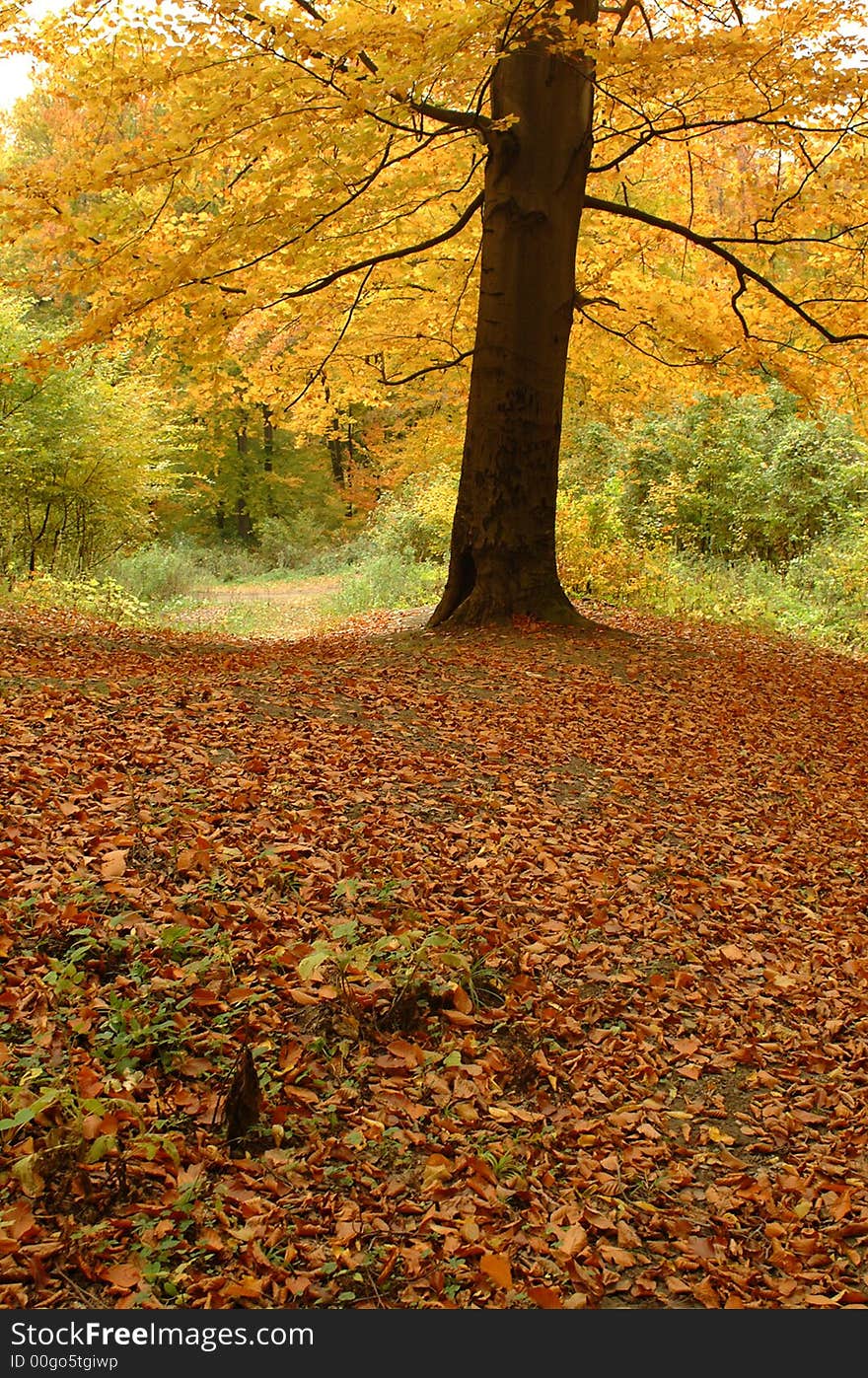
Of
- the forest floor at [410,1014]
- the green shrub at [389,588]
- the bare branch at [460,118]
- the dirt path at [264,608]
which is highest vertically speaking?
the bare branch at [460,118]

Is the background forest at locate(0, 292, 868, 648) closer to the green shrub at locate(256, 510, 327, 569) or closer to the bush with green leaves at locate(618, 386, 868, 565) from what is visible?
the bush with green leaves at locate(618, 386, 868, 565)

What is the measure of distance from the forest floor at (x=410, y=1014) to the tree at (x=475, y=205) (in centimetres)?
302

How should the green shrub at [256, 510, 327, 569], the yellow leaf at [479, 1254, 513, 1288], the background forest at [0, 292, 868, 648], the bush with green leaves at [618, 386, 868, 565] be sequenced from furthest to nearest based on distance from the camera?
1. the green shrub at [256, 510, 327, 569]
2. the bush with green leaves at [618, 386, 868, 565]
3. the background forest at [0, 292, 868, 648]
4. the yellow leaf at [479, 1254, 513, 1288]

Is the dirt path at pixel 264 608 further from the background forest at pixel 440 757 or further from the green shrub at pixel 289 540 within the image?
the green shrub at pixel 289 540

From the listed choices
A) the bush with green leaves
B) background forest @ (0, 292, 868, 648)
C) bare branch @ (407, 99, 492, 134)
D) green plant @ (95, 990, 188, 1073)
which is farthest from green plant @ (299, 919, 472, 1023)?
the bush with green leaves

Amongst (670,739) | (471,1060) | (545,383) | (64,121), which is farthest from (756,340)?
(64,121)

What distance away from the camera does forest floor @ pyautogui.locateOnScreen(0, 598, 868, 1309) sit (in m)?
2.34


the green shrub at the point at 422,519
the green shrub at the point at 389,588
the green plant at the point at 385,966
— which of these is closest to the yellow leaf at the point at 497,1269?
the green plant at the point at 385,966

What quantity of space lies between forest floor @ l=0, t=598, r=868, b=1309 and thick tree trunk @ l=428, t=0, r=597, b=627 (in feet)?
8.86

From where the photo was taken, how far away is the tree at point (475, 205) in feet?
19.7

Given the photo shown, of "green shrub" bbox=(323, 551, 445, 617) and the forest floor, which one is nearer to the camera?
the forest floor

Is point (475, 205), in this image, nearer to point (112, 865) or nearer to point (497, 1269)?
point (112, 865)

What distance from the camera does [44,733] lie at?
4.66 m

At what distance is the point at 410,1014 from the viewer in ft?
10.3
